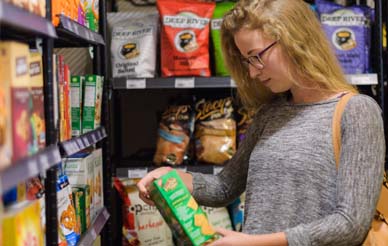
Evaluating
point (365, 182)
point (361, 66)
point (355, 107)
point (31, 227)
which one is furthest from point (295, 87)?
point (361, 66)

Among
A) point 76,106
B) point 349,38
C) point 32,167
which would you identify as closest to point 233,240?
point 32,167

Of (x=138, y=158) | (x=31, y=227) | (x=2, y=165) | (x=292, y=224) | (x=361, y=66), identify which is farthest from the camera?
(x=138, y=158)

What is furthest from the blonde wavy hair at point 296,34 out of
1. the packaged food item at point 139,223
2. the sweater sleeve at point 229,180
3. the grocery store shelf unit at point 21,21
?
the packaged food item at point 139,223

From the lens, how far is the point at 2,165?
125 cm

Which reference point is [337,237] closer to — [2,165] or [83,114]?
[2,165]

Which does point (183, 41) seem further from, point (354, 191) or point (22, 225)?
point (22, 225)

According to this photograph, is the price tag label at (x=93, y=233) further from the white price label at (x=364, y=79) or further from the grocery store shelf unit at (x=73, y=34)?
the white price label at (x=364, y=79)

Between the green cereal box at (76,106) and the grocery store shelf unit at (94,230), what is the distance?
→ 40 centimetres

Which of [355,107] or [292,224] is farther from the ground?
[355,107]

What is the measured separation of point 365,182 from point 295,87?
1.35 feet

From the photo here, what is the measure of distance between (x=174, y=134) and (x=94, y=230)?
0.93m

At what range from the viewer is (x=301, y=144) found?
6.16 ft

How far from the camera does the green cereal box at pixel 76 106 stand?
2.46m

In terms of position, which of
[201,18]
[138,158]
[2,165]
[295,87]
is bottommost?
[138,158]
